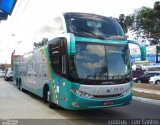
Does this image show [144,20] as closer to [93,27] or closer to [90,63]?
[93,27]

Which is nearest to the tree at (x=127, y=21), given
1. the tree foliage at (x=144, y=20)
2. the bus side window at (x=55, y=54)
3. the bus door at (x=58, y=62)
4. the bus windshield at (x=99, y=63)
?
the tree foliage at (x=144, y=20)

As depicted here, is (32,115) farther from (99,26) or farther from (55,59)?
(99,26)

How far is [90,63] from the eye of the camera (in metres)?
11.4

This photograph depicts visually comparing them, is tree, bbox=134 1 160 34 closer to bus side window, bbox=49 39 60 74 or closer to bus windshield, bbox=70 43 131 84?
bus side window, bbox=49 39 60 74

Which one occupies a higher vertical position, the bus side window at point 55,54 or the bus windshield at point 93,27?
the bus windshield at point 93,27

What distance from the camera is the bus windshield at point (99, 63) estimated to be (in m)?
11.3

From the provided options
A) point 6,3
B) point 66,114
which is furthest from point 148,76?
point 6,3

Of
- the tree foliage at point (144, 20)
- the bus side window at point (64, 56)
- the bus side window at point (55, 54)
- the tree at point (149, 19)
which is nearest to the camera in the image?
the bus side window at point (64, 56)

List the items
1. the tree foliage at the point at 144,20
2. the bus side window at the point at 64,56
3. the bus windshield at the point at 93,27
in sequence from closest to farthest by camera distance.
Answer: the bus side window at the point at 64,56 < the bus windshield at the point at 93,27 < the tree foliage at the point at 144,20

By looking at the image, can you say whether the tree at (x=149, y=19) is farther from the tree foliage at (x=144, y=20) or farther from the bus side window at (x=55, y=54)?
the bus side window at (x=55, y=54)

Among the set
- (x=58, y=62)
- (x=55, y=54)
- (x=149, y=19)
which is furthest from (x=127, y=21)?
(x=58, y=62)

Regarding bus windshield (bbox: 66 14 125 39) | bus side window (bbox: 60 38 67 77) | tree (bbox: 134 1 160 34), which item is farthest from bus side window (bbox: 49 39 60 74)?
tree (bbox: 134 1 160 34)

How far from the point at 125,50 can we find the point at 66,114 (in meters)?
Answer: 3.41

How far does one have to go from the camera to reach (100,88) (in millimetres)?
11258
